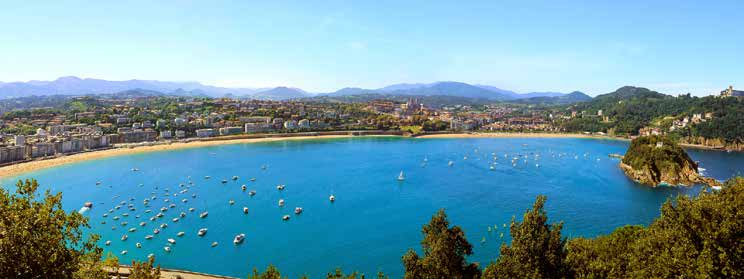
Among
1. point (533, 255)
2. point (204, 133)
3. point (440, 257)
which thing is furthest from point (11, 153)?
point (533, 255)

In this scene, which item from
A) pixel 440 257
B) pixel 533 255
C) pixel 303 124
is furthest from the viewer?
pixel 303 124

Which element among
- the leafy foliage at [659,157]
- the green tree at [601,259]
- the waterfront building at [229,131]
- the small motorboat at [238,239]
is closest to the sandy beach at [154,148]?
the waterfront building at [229,131]

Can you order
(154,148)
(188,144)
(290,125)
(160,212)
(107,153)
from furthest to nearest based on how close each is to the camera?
1. (290,125)
2. (188,144)
3. (154,148)
4. (107,153)
5. (160,212)

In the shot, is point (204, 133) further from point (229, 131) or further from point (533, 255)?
point (533, 255)

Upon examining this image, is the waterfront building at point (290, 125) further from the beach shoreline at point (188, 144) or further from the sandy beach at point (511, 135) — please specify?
the sandy beach at point (511, 135)

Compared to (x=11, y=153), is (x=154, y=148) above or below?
below

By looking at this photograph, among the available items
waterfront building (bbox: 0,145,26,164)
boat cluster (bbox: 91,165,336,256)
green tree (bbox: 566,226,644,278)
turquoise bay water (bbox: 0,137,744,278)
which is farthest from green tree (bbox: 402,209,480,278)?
waterfront building (bbox: 0,145,26,164)

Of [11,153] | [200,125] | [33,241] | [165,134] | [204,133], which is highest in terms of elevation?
[33,241]

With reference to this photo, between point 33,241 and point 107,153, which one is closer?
point 33,241

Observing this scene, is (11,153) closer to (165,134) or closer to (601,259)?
(165,134)
